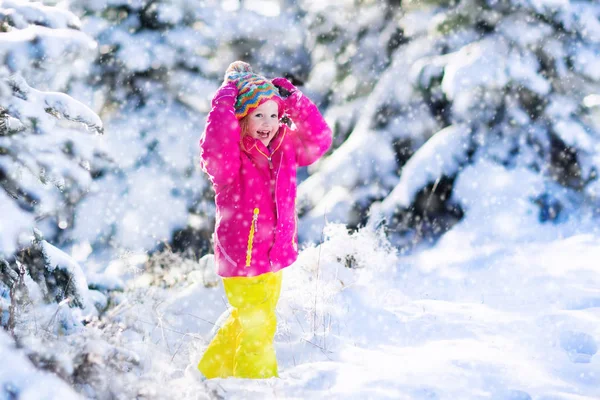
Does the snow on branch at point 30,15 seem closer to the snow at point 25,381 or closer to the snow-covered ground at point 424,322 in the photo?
the snow-covered ground at point 424,322

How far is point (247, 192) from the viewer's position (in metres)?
2.78

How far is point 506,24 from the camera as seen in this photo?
18.1 ft

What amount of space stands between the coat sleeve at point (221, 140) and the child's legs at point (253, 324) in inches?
26.6

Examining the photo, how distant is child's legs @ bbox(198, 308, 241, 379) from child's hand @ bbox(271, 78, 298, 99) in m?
1.48

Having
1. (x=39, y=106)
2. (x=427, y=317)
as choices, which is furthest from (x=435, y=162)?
(x=39, y=106)

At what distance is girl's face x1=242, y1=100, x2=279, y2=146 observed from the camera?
2809 mm

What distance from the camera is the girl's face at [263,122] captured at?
2809mm

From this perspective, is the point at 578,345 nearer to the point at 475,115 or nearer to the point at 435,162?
the point at 435,162

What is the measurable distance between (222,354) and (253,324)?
0.33 m

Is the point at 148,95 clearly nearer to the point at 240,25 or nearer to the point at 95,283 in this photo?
the point at 240,25

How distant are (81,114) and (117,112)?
4.79 meters

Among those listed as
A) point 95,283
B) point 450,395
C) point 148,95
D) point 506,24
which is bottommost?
point 95,283

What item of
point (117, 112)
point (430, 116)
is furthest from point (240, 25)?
point (430, 116)

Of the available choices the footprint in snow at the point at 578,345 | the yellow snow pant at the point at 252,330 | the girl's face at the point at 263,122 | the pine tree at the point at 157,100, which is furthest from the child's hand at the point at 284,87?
the pine tree at the point at 157,100
